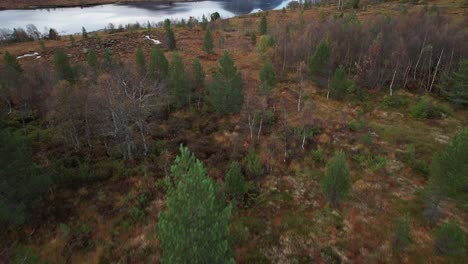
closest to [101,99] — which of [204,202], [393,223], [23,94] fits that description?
[23,94]

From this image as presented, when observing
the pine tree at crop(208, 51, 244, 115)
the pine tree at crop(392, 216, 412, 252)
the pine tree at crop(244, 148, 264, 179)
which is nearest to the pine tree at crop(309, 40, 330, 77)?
the pine tree at crop(208, 51, 244, 115)

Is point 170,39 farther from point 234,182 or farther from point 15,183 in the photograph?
point 234,182

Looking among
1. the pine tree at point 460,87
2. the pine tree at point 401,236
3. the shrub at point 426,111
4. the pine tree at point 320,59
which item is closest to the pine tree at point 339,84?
the pine tree at point 320,59

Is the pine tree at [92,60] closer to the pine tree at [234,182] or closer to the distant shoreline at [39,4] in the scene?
the pine tree at [234,182]

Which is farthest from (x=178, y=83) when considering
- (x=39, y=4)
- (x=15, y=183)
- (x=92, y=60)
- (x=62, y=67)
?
(x=39, y=4)

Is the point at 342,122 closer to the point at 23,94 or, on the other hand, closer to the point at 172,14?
the point at 23,94

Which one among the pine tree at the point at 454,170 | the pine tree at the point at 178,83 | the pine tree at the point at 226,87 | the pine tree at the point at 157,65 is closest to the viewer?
the pine tree at the point at 454,170

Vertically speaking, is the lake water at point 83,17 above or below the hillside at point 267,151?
above
